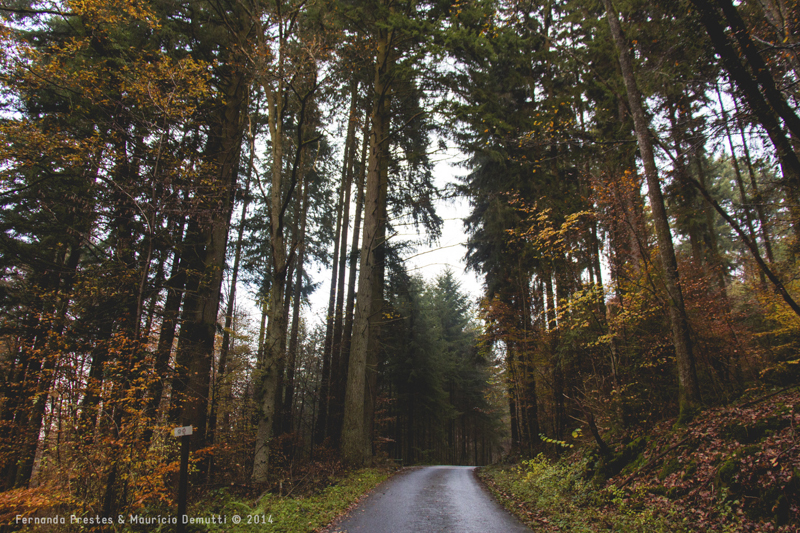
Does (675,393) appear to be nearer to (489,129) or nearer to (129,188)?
(489,129)

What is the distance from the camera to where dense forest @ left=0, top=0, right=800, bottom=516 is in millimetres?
5277

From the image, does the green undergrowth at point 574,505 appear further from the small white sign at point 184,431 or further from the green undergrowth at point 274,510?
the small white sign at point 184,431

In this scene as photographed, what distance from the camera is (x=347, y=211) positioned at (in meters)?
15.6

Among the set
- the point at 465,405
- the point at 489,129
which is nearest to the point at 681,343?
the point at 489,129

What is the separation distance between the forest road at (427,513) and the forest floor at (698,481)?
0.51 metres

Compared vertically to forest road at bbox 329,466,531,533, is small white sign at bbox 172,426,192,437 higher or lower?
higher

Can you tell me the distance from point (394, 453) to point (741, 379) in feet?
68.7

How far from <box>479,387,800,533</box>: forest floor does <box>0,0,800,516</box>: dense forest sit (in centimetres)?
72

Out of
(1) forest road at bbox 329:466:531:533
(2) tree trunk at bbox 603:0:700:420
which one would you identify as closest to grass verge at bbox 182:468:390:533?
(1) forest road at bbox 329:466:531:533

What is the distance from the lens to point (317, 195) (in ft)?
57.7

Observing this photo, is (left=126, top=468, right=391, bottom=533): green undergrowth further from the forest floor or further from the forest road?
the forest floor

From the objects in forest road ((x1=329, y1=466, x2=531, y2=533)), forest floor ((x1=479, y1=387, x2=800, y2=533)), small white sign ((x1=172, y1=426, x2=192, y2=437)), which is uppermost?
small white sign ((x1=172, y1=426, x2=192, y2=437))

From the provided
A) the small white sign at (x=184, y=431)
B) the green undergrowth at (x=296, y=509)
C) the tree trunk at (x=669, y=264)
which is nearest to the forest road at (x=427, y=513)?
the green undergrowth at (x=296, y=509)

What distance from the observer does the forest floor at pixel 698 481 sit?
364 cm
